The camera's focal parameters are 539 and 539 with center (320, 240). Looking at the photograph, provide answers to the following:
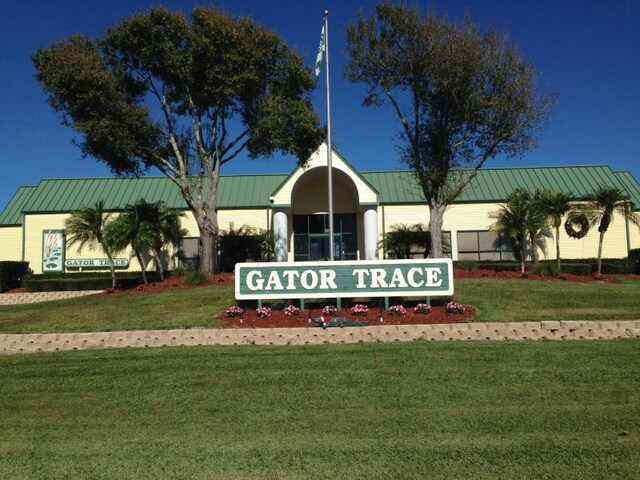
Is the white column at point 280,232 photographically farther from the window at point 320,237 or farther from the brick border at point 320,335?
the brick border at point 320,335

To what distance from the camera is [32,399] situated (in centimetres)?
741

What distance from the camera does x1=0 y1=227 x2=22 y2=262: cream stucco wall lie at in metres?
32.2

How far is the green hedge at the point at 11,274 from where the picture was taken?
26969 mm

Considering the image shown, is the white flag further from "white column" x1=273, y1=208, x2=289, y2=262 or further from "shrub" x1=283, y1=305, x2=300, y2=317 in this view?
"white column" x1=273, y1=208, x2=289, y2=262

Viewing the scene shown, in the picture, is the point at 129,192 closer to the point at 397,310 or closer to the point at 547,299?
the point at 397,310

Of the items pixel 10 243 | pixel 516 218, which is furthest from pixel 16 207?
pixel 516 218

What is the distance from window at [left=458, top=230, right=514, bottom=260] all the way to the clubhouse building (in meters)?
0.06

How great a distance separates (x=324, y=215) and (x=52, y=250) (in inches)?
634

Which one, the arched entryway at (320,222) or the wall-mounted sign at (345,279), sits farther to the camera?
the arched entryway at (320,222)

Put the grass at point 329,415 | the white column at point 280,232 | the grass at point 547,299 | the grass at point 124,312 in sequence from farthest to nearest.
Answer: the white column at point 280,232, the grass at point 124,312, the grass at point 547,299, the grass at point 329,415

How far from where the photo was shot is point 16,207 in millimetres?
33750

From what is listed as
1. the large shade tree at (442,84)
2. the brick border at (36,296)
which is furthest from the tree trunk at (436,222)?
the brick border at (36,296)

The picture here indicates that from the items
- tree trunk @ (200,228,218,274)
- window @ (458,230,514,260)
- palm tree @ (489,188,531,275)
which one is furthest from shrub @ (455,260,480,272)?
tree trunk @ (200,228,218,274)

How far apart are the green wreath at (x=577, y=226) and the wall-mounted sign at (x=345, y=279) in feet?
50.0
